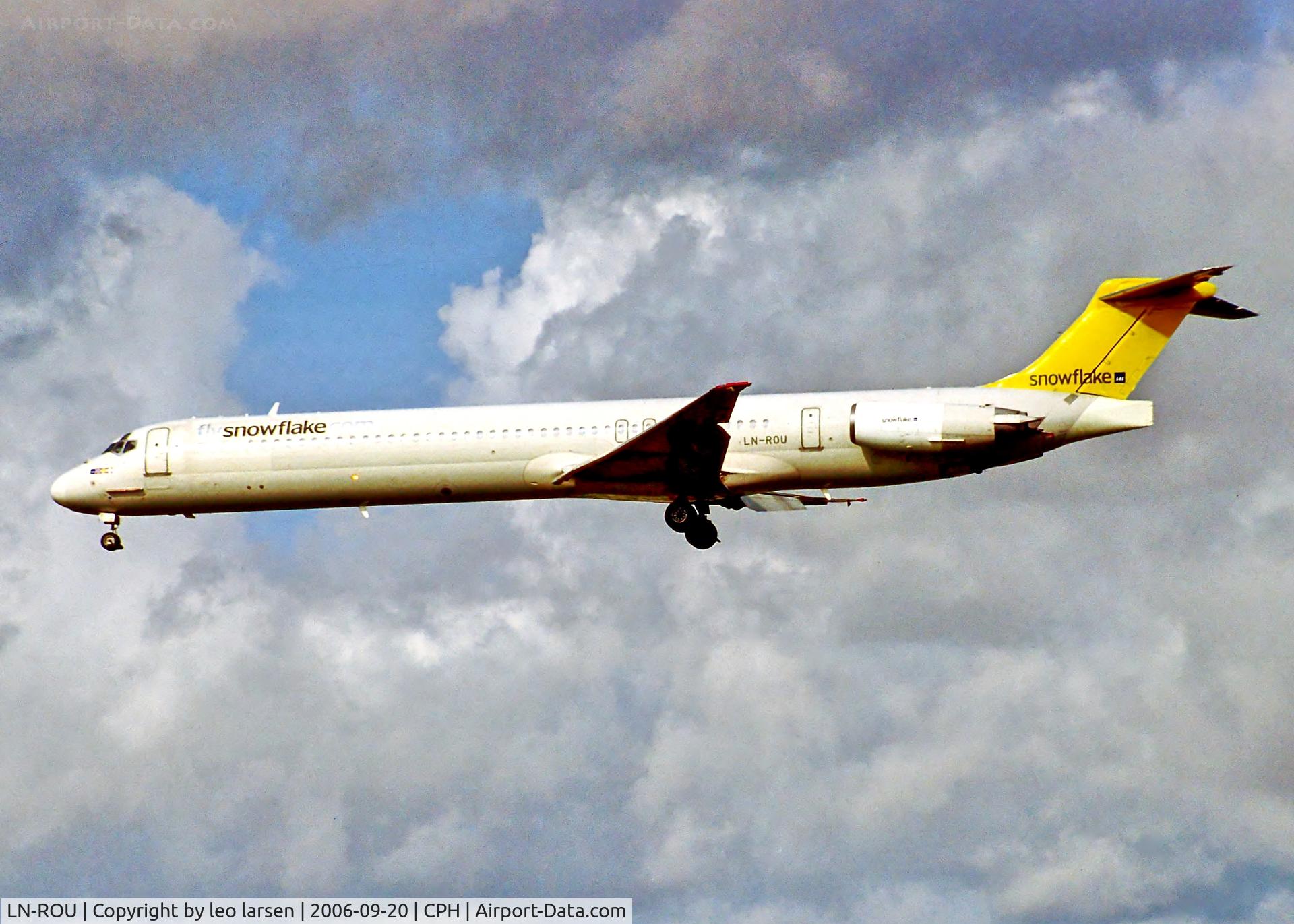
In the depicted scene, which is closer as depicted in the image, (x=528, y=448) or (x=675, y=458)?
(x=675, y=458)

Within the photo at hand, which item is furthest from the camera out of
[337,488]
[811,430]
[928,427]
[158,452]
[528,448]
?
[158,452]

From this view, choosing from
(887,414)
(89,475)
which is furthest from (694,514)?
(89,475)

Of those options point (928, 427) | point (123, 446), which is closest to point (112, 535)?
point (123, 446)

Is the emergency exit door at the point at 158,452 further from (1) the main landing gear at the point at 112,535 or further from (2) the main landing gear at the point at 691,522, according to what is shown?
(2) the main landing gear at the point at 691,522

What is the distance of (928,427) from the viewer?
125 ft

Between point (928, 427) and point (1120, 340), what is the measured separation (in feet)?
16.0

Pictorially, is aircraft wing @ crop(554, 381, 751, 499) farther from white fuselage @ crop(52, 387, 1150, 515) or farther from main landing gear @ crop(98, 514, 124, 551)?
main landing gear @ crop(98, 514, 124, 551)

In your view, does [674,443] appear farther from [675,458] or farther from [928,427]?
[928,427]

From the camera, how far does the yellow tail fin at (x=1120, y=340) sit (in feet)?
127

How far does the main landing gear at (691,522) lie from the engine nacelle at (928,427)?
477 cm

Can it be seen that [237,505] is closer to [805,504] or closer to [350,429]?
[350,429]

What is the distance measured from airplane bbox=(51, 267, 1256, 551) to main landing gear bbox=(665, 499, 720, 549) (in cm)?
4

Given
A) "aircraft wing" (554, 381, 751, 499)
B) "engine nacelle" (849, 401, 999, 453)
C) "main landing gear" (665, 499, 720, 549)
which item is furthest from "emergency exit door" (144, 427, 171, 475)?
"engine nacelle" (849, 401, 999, 453)

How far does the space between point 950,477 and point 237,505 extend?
17.1 meters
